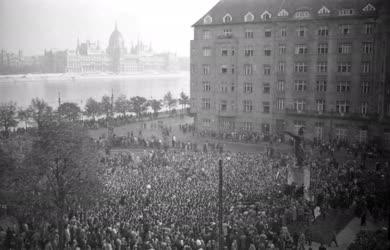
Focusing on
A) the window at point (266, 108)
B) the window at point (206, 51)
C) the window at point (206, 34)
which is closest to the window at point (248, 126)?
the window at point (266, 108)

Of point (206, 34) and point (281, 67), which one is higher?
point (206, 34)

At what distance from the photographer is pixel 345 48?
53.5 meters

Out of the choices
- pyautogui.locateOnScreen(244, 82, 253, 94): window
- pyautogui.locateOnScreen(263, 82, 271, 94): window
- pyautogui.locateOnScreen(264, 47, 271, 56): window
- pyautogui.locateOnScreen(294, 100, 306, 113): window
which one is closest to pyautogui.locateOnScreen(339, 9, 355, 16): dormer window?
pyautogui.locateOnScreen(264, 47, 271, 56): window

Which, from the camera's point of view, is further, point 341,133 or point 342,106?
point 342,106

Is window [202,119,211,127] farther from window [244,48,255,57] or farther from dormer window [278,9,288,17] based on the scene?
dormer window [278,9,288,17]

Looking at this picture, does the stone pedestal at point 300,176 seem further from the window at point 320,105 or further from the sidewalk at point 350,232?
the window at point 320,105

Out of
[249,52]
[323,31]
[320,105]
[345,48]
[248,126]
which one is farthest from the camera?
[248,126]

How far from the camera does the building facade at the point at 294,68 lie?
2032 inches

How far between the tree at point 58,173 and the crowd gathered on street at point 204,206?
1193 millimetres

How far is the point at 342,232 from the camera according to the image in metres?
26.3

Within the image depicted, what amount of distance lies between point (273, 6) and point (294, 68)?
9439 mm

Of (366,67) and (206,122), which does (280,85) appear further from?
(206,122)

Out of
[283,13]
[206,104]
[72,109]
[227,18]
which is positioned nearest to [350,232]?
[283,13]

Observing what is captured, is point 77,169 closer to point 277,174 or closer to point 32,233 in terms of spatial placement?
point 32,233
